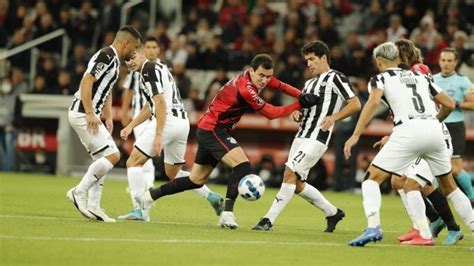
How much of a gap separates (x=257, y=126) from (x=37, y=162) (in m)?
5.41

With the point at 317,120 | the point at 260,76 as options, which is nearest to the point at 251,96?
the point at 260,76

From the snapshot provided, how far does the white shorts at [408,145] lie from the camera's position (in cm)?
1129

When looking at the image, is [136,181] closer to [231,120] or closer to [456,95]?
[231,120]

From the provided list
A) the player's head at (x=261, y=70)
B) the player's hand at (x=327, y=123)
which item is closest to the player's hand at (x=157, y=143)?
the player's head at (x=261, y=70)

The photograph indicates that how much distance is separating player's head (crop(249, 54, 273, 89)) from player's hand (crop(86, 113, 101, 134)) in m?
1.86

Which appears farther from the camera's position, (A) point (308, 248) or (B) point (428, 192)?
(B) point (428, 192)

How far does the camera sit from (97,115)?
1316cm

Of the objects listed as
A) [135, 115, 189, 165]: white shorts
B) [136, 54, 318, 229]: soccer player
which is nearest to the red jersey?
[136, 54, 318, 229]: soccer player

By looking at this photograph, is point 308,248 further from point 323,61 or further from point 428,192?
point 323,61

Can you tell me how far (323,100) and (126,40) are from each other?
2425mm

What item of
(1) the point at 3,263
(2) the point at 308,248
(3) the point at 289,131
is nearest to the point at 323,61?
(2) the point at 308,248

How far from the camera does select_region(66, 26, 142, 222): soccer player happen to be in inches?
504

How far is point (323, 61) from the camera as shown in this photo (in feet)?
42.9

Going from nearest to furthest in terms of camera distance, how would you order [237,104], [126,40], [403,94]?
1. [403,94]
2. [237,104]
3. [126,40]
